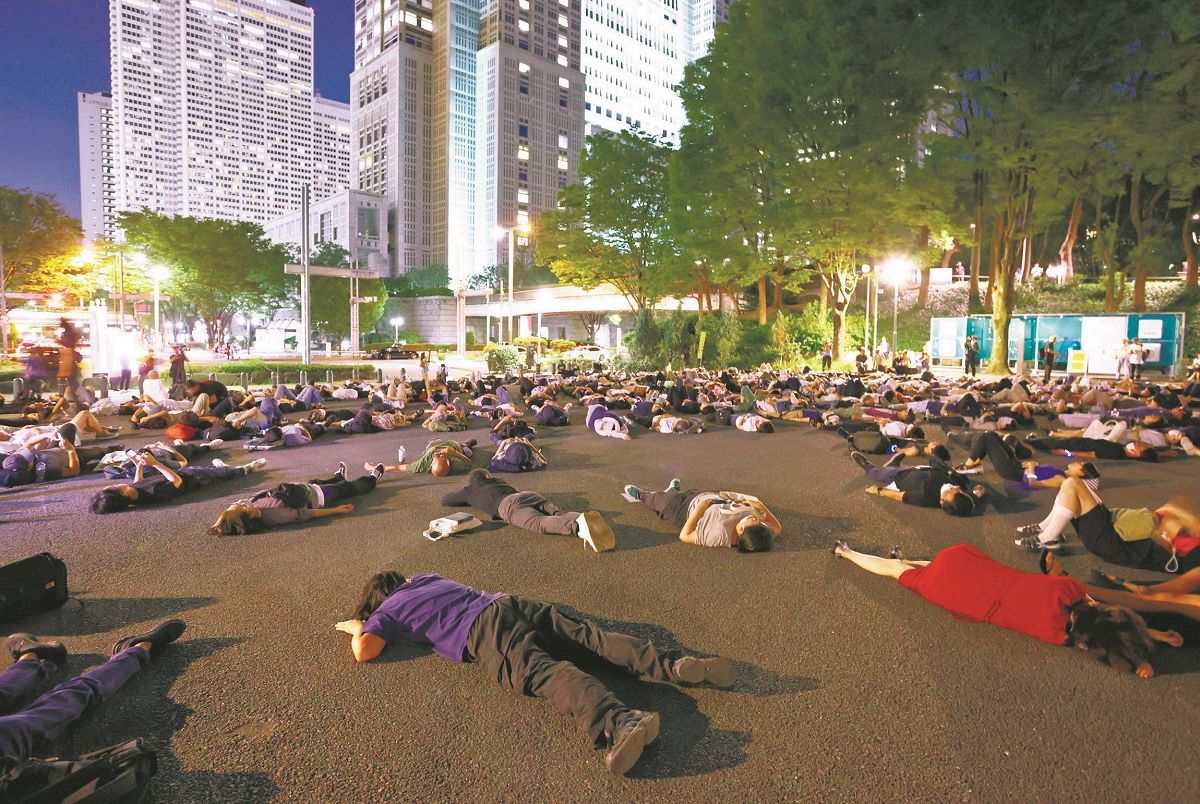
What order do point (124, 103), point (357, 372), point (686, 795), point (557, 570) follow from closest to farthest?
point (686, 795)
point (557, 570)
point (357, 372)
point (124, 103)

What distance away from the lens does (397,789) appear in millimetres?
2789

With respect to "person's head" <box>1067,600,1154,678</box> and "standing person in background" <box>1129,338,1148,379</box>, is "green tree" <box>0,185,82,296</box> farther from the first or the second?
"standing person in background" <box>1129,338,1148,379</box>

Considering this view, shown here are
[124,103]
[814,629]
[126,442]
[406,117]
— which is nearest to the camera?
[814,629]

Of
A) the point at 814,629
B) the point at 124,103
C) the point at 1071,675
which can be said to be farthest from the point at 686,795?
the point at 124,103

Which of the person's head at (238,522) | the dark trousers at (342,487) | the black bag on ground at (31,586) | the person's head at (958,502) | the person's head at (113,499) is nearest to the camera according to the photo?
the black bag on ground at (31,586)

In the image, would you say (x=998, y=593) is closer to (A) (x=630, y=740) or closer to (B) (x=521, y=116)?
(A) (x=630, y=740)

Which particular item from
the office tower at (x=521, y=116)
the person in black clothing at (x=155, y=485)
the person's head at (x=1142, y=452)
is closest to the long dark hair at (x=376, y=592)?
the person in black clothing at (x=155, y=485)

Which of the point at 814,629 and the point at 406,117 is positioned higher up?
the point at 406,117

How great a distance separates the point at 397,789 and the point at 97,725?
5.41 ft

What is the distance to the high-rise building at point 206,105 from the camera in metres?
149

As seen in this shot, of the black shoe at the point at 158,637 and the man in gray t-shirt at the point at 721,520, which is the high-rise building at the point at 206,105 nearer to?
the man in gray t-shirt at the point at 721,520

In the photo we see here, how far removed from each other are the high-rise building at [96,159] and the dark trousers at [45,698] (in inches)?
7239

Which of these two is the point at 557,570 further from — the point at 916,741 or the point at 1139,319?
the point at 1139,319

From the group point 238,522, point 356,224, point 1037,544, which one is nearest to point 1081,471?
point 1037,544
